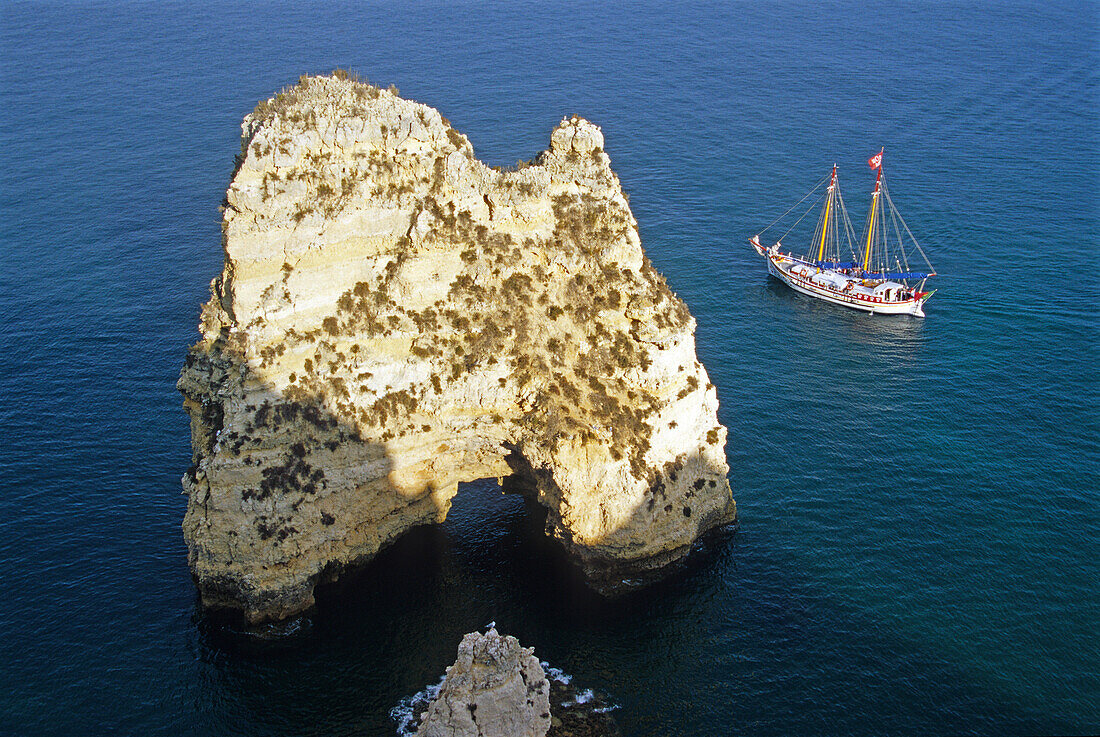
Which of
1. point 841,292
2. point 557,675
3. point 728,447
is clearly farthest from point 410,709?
point 841,292

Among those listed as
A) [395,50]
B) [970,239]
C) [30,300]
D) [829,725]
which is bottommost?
[829,725]

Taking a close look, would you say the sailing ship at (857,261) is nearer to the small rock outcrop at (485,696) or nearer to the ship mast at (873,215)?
the ship mast at (873,215)

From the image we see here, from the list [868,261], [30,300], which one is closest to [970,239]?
[868,261]

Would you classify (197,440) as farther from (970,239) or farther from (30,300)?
(970,239)

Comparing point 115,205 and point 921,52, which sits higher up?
point 921,52

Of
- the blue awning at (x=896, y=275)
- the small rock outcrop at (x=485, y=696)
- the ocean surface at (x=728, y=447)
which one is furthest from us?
the blue awning at (x=896, y=275)

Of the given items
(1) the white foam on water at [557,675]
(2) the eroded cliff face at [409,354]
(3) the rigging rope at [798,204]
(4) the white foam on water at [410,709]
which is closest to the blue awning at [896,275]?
(3) the rigging rope at [798,204]

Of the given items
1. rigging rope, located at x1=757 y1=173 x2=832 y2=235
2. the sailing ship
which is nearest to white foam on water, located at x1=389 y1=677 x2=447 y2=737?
the sailing ship
